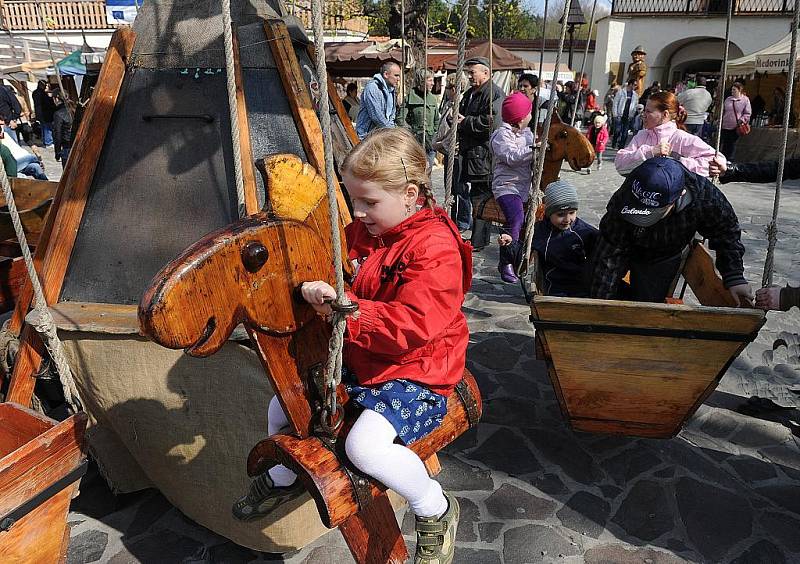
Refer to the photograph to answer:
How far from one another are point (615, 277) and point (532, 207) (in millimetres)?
703

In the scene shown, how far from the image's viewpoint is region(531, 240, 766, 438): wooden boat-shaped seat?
2357 mm

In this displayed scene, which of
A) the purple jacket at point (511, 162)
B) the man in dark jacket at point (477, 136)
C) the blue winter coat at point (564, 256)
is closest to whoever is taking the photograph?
the blue winter coat at point (564, 256)

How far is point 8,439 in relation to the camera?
199cm

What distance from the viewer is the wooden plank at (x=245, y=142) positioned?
243cm

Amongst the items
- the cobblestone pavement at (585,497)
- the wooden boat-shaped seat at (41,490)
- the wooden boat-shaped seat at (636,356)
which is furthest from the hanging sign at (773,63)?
the wooden boat-shaped seat at (41,490)

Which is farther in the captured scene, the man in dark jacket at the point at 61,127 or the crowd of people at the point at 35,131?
the man in dark jacket at the point at 61,127

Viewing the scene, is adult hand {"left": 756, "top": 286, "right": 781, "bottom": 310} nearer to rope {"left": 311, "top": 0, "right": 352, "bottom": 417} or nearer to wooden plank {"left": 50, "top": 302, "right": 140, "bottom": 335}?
rope {"left": 311, "top": 0, "right": 352, "bottom": 417}

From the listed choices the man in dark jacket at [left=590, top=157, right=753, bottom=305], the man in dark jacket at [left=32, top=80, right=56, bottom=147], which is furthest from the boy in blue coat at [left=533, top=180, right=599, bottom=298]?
the man in dark jacket at [left=32, top=80, right=56, bottom=147]

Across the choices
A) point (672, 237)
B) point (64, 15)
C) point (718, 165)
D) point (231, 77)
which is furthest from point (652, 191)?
point (64, 15)

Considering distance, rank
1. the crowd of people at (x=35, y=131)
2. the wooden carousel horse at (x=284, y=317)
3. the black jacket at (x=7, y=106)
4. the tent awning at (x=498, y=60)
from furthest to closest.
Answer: the tent awning at (x=498, y=60) < the black jacket at (x=7, y=106) < the crowd of people at (x=35, y=131) < the wooden carousel horse at (x=284, y=317)

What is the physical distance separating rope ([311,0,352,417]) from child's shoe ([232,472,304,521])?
50cm

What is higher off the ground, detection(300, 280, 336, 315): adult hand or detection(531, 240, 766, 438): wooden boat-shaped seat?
detection(300, 280, 336, 315): adult hand

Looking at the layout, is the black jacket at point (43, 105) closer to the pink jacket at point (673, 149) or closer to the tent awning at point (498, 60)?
the tent awning at point (498, 60)

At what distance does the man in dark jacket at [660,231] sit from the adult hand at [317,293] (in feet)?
6.05
